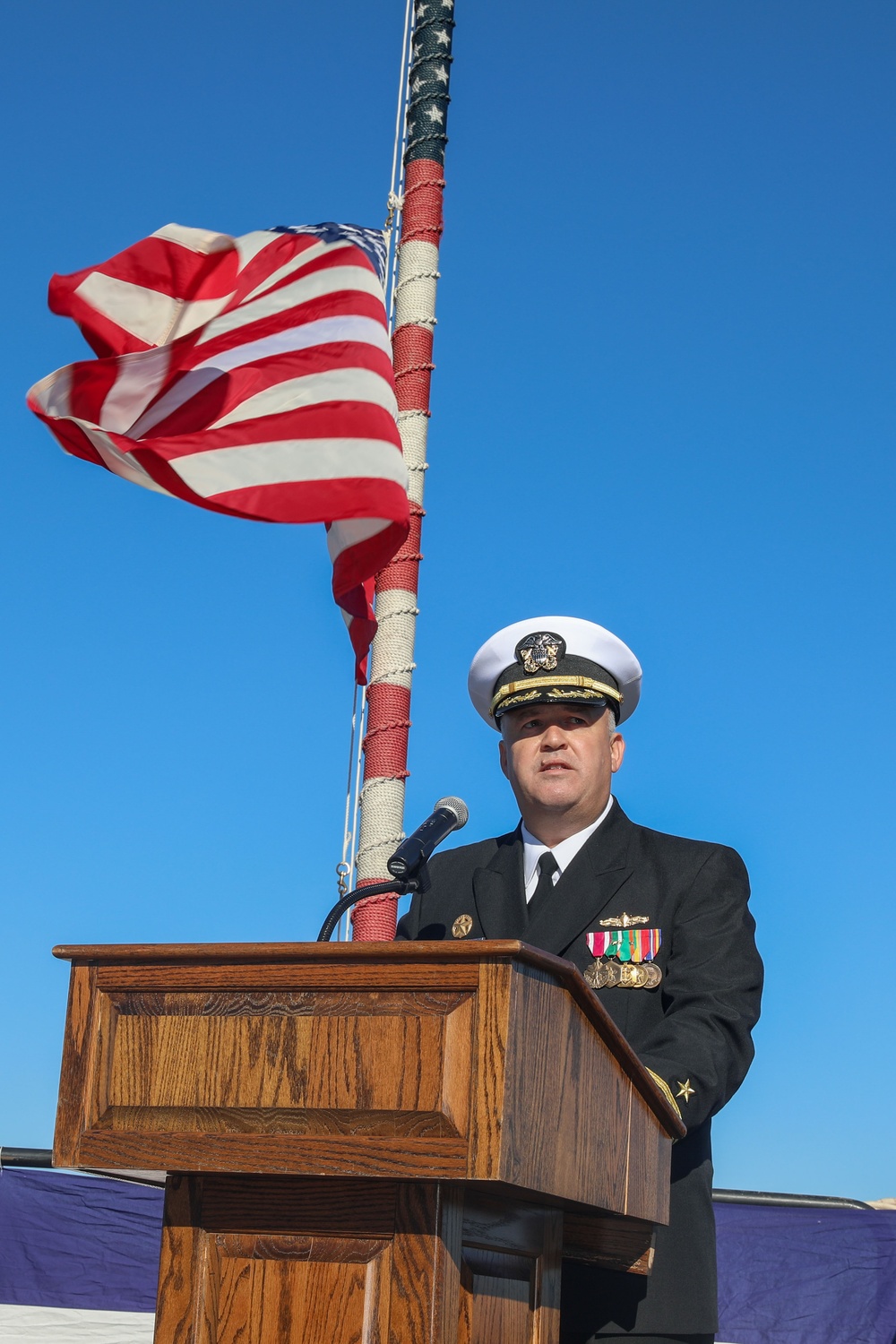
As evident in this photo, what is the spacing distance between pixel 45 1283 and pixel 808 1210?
3.04 meters

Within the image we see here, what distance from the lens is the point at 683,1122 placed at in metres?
2.78

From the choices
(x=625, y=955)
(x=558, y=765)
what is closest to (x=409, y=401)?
(x=558, y=765)

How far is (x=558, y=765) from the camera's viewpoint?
364cm

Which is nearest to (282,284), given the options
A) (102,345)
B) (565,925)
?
(102,345)

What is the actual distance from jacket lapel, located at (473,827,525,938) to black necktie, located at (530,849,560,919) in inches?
1.1

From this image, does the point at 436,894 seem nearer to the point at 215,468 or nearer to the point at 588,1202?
the point at 588,1202

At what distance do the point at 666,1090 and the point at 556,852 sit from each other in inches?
38.7

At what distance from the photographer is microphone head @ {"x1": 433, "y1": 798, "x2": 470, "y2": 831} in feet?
10.1

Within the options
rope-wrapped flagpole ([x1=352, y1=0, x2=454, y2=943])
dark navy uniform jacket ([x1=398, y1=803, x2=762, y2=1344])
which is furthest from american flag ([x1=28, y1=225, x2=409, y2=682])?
rope-wrapped flagpole ([x1=352, y1=0, x2=454, y2=943])

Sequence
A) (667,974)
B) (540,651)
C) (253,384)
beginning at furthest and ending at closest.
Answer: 1. (253,384)
2. (540,651)
3. (667,974)

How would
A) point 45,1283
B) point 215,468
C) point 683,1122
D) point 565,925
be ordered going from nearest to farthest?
point 683,1122, point 565,925, point 215,468, point 45,1283

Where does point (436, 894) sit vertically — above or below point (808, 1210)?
above

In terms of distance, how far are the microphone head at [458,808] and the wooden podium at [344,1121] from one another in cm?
77

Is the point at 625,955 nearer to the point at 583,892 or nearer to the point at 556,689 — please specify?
the point at 583,892
